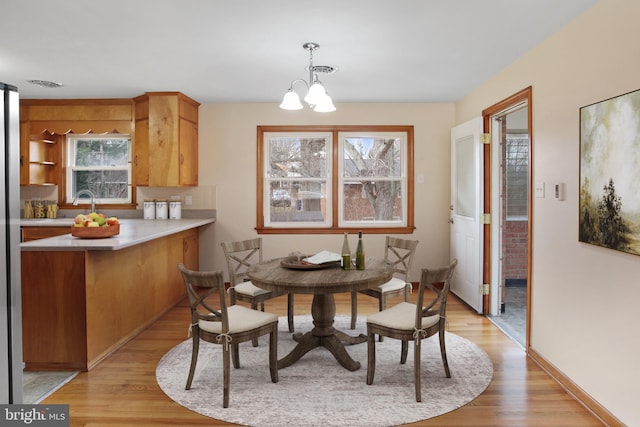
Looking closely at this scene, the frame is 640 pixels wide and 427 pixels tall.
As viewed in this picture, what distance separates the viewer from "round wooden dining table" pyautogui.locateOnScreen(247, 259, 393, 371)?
270 cm

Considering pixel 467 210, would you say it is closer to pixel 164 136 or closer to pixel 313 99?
pixel 313 99

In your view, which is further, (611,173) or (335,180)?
(335,180)

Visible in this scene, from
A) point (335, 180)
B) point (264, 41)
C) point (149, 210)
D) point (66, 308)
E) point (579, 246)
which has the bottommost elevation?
point (66, 308)

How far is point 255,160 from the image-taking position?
557 centimetres

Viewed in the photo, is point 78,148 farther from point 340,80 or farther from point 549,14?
point 549,14

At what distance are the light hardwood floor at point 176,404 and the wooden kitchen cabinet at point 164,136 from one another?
6.54 feet

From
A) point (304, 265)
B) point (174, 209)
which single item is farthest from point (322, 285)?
point (174, 209)

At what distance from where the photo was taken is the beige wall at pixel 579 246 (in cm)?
228

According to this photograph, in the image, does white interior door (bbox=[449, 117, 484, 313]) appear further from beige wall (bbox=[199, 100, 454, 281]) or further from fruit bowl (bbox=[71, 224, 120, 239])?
fruit bowl (bbox=[71, 224, 120, 239])

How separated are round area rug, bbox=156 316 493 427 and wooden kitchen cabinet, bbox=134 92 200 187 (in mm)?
2176

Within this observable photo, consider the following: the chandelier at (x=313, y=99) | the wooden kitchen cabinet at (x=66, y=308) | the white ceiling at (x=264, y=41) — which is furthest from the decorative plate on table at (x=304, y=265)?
the white ceiling at (x=264, y=41)

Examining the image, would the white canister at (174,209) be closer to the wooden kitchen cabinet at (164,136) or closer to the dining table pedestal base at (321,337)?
the wooden kitchen cabinet at (164,136)

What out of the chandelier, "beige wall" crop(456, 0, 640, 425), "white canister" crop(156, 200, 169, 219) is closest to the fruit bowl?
the chandelier

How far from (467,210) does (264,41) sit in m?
2.78
